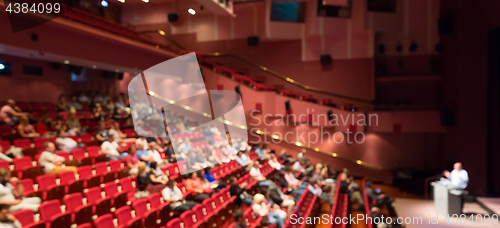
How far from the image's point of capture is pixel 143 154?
10.3 ft

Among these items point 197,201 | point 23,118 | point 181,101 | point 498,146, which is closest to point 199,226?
point 197,201

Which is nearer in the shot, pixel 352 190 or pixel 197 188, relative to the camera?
pixel 197 188

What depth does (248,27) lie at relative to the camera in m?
6.63

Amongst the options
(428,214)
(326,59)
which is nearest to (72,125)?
(428,214)

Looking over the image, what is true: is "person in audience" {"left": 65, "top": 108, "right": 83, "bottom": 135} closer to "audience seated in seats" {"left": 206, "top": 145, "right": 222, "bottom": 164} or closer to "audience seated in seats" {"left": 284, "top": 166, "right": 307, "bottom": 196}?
"audience seated in seats" {"left": 206, "top": 145, "right": 222, "bottom": 164}

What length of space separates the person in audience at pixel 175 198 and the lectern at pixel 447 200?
2719mm

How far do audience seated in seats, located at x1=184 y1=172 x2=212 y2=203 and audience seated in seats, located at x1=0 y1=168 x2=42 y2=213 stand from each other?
1.10m

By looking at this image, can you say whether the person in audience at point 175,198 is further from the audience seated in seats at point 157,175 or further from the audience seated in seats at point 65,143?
the audience seated in seats at point 65,143

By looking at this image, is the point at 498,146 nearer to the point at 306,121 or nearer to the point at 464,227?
the point at 464,227

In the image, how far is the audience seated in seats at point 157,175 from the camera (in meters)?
2.60

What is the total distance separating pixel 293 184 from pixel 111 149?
2060 millimetres

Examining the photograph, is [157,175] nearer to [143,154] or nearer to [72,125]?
[143,154]

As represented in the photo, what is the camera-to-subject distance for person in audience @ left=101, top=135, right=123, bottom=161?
118 inches

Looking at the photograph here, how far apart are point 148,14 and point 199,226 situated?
569 cm
